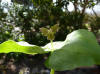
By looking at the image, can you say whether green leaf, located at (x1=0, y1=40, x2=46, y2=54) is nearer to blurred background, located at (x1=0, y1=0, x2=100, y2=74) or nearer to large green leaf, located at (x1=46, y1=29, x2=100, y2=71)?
large green leaf, located at (x1=46, y1=29, x2=100, y2=71)

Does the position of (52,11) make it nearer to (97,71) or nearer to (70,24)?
(70,24)

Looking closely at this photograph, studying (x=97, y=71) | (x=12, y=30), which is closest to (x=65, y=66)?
(x=97, y=71)

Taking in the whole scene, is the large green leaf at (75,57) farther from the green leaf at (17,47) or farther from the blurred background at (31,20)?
the blurred background at (31,20)

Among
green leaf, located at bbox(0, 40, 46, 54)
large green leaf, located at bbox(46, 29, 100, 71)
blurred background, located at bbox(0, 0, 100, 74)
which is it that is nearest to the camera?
large green leaf, located at bbox(46, 29, 100, 71)

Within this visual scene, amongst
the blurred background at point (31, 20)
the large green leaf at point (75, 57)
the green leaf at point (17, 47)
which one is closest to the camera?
the large green leaf at point (75, 57)

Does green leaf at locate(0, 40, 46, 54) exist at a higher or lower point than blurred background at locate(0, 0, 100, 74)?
lower

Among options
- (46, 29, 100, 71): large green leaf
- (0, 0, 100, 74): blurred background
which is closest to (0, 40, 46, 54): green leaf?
(46, 29, 100, 71): large green leaf

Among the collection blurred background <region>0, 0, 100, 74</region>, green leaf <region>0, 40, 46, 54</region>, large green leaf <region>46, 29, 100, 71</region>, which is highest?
blurred background <region>0, 0, 100, 74</region>

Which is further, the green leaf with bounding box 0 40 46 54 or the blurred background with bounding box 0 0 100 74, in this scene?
the blurred background with bounding box 0 0 100 74

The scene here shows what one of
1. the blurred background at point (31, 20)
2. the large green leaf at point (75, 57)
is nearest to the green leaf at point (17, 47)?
the large green leaf at point (75, 57)

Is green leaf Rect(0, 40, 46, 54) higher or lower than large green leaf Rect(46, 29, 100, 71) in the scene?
higher

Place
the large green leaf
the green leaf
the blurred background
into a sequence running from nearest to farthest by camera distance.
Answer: the large green leaf < the green leaf < the blurred background
